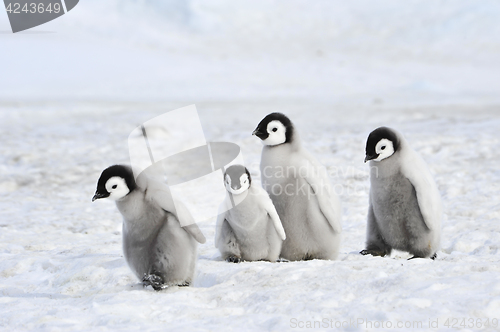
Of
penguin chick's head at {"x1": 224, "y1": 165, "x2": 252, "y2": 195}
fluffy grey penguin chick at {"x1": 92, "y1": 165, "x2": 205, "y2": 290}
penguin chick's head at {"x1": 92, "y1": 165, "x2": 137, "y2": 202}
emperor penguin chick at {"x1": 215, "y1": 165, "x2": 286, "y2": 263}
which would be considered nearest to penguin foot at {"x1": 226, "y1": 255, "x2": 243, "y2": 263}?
emperor penguin chick at {"x1": 215, "y1": 165, "x2": 286, "y2": 263}

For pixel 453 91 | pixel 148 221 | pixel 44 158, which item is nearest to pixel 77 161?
pixel 44 158

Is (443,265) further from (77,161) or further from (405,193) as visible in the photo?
(77,161)

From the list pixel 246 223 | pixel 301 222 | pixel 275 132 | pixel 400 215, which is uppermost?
pixel 275 132

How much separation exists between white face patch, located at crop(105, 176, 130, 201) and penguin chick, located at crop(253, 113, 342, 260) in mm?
1102

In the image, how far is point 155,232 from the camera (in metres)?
2.71

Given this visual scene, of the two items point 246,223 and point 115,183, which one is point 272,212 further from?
point 115,183

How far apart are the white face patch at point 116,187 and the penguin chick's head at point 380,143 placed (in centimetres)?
152

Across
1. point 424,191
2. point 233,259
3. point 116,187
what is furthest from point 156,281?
point 424,191

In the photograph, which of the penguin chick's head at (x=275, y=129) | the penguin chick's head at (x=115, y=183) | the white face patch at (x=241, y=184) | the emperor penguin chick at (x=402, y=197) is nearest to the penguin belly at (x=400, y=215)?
the emperor penguin chick at (x=402, y=197)

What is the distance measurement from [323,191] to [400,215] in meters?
0.53

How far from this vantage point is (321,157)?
7.29 meters

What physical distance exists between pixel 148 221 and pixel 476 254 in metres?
2.38

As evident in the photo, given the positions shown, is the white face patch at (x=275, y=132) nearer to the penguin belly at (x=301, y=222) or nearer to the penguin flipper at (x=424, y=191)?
the penguin belly at (x=301, y=222)

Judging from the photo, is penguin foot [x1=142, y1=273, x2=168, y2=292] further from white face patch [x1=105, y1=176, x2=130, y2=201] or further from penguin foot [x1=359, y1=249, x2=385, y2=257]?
penguin foot [x1=359, y1=249, x2=385, y2=257]
